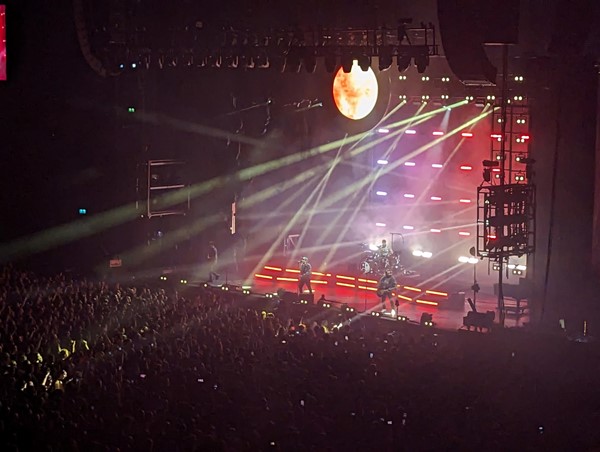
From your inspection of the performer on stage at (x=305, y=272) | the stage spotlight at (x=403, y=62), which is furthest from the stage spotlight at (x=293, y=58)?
the performer on stage at (x=305, y=272)

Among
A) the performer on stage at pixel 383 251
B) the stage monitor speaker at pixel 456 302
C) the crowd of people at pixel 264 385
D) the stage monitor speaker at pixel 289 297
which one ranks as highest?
the performer on stage at pixel 383 251

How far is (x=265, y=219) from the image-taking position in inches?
945

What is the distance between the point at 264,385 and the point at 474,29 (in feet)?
20.9

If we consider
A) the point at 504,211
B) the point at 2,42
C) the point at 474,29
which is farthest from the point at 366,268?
the point at 2,42

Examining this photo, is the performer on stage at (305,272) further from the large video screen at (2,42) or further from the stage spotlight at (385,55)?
the large video screen at (2,42)

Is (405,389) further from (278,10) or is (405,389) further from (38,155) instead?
(38,155)

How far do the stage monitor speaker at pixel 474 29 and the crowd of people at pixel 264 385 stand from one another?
4.09 m

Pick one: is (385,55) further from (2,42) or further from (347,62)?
(2,42)

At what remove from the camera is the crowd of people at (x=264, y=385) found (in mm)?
8477

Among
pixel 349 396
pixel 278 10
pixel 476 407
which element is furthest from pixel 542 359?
pixel 278 10

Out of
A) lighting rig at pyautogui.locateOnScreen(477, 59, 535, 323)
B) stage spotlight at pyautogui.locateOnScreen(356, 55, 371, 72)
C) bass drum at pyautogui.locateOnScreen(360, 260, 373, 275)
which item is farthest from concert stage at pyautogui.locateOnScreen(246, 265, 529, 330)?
stage spotlight at pyautogui.locateOnScreen(356, 55, 371, 72)

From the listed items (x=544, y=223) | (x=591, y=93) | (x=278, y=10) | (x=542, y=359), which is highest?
(x=278, y=10)

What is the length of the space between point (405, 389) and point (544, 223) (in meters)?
8.01

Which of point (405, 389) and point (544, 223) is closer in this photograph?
point (405, 389)
